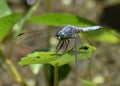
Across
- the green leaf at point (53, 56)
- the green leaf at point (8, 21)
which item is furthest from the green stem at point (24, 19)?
the green leaf at point (53, 56)

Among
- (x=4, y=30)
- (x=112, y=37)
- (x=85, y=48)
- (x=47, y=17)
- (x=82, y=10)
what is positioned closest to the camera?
(x=85, y=48)

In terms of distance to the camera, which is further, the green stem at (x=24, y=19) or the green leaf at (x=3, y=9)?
the green stem at (x=24, y=19)

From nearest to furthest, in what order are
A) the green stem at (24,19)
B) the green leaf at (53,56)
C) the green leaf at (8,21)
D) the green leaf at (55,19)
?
the green leaf at (53,56)
the green leaf at (8,21)
the green leaf at (55,19)
the green stem at (24,19)

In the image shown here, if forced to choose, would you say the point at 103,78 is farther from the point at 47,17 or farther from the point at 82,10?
the point at 47,17

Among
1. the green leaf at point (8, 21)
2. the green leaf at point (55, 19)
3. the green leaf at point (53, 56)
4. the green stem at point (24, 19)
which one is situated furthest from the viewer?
the green stem at point (24, 19)

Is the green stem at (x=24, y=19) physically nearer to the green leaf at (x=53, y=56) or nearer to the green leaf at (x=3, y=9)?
the green leaf at (x=3, y=9)

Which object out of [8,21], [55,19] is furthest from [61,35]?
[8,21]

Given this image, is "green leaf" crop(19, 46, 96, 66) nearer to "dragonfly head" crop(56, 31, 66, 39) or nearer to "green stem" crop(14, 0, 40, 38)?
"dragonfly head" crop(56, 31, 66, 39)

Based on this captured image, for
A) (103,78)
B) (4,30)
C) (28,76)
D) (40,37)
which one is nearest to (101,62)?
(103,78)

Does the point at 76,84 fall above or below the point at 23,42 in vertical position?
below

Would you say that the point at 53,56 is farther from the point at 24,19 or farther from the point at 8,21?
the point at 24,19
